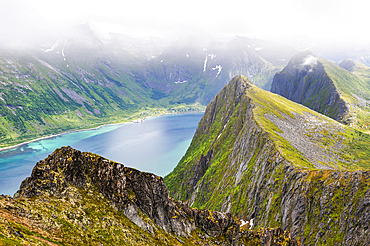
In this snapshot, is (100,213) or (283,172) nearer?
(100,213)

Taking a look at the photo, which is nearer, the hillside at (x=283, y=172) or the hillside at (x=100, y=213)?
the hillside at (x=100, y=213)

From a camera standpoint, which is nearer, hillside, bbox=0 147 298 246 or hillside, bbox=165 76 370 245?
hillside, bbox=0 147 298 246

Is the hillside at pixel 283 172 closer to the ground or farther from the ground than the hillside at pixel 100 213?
closer to the ground

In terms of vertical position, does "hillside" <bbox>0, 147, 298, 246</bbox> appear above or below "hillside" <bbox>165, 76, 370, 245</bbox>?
above

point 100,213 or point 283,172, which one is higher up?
point 100,213

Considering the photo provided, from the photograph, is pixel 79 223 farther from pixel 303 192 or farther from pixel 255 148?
pixel 255 148
